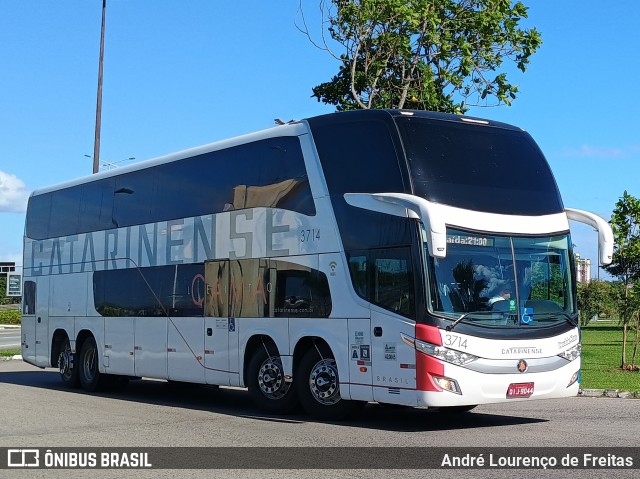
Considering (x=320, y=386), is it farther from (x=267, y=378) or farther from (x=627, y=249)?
(x=627, y=249)

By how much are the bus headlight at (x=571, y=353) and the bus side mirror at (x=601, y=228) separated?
1396 mm

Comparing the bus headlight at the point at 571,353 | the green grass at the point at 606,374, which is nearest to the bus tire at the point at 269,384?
the bus headlight at the point at 571,353

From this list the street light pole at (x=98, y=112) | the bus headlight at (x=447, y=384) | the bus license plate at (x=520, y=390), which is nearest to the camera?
the bus headlight at (x=447, y=384)

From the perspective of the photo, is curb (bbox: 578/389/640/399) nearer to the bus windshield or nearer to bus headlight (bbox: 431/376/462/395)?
the bus windshield

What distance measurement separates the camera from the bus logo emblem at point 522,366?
1321 cm

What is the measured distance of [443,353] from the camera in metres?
12.7

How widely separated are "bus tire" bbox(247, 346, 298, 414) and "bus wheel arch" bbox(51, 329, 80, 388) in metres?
7.04

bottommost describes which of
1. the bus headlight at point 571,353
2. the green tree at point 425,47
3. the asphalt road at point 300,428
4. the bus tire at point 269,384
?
the asphalt road at point 300,428

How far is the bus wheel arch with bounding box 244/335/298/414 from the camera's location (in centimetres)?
1530

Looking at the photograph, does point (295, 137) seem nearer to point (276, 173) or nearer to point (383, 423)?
point (276, 173)

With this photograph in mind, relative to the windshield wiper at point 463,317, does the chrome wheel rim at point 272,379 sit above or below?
below

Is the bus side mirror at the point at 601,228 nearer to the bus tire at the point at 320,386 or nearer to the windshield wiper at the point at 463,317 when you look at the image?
the windshield wiper at the point at 463,317

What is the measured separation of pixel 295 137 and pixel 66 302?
8.99m

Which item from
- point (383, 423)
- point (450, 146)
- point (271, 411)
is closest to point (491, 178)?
point (450, 146)
